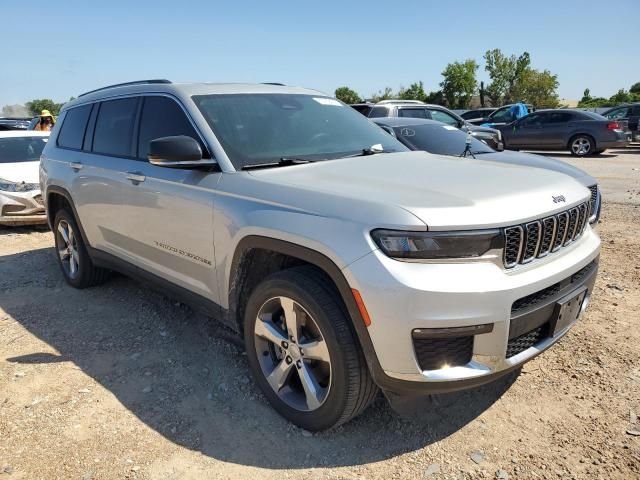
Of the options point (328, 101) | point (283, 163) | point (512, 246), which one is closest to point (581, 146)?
point (328, 101)

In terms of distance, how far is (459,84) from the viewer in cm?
5322

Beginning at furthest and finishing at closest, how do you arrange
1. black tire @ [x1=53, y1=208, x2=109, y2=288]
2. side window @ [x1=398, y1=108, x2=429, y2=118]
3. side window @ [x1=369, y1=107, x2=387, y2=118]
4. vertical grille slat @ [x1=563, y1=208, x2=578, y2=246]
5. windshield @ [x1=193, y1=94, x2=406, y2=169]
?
side window @ [x1=398, y1=108, x2=429, y2=118]
side window @ [x1=369, y1=107, x2=387, y2=118]
black tire @ [x1=53, y1=208, x2=109, y2=288]
windshield @ [x1=193, y1=94, x2=406, y2=169]
vertical grille slat @ [x1=563, y1=208, x2=578, y2=246]

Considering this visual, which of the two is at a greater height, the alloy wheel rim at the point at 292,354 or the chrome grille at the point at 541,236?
the chrome grille at the point at 541,236

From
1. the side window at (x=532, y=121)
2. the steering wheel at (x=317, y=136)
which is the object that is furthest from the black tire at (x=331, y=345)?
the side window at (x=532, y=121)

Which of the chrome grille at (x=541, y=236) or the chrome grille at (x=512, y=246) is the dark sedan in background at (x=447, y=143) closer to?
the chrome grille at (x=541, y=236)

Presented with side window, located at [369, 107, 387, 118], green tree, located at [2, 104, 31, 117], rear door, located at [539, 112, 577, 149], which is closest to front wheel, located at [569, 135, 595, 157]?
rear door, located at [539, 112, 577, 149]

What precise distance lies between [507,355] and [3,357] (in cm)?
341

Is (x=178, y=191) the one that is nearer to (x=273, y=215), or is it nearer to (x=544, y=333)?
(x=273, y=215)

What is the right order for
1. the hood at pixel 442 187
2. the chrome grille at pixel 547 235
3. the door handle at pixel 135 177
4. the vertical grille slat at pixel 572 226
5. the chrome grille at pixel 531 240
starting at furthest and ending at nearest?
Result: the door handle at pixel 135 177, the vertical grille slat at pixel 572 226, the chrome grille at pixel 547 235, the chrome grille at pixel 531 240, the hood at pixel 442 187

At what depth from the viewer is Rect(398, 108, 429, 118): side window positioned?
11.0 meters

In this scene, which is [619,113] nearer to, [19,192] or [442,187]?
[19,192]

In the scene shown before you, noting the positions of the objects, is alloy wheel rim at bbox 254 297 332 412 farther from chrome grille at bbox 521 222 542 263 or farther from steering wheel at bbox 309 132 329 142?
steering wheel at bbox 309 132 329 142

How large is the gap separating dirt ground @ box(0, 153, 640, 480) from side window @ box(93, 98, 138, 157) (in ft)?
4.61

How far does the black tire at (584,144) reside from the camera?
15.7m
